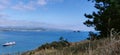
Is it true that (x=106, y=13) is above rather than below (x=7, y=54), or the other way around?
above

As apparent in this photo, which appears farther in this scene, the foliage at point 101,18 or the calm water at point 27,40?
the foliage at point 101,18

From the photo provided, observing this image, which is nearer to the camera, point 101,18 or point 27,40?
point 101,18

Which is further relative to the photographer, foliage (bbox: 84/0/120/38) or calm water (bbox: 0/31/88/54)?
foliage (bbox: 84/0/120/38)

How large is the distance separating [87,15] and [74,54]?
1556 cm

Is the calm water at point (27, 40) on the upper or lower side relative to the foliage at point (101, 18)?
lower

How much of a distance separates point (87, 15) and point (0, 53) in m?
15.4

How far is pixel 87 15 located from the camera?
904 inches

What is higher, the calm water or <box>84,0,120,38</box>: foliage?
<box>84,0,120,38</box>: foliage

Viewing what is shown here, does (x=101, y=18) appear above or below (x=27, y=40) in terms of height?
above

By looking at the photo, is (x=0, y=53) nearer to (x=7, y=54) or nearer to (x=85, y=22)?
(x=7, y=54)

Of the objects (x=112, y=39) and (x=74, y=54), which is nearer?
(x=112, y=39)

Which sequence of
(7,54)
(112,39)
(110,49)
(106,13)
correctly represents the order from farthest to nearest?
(106,13), (7,54), (112,39), (110,49)


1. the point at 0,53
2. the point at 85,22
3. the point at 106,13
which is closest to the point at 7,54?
the point at 0,53

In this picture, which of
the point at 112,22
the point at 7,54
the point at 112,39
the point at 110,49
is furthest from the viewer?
the point at 112,22
